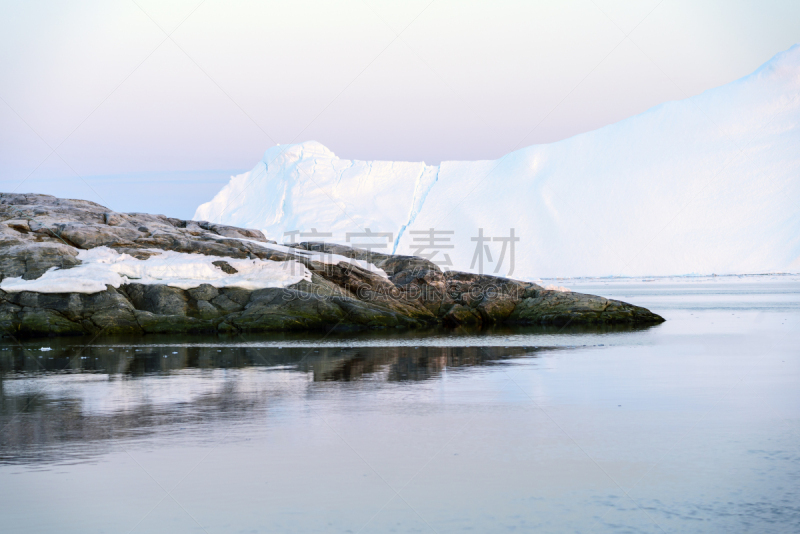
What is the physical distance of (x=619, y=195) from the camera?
184 feet

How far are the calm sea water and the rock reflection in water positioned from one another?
0.15 ft

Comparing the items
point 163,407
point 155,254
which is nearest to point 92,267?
point 155,254

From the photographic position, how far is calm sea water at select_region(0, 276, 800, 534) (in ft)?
15.8

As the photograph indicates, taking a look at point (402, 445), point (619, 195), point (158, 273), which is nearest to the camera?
point (402, 445)

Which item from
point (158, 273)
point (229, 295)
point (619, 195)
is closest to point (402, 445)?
point (229, 295)

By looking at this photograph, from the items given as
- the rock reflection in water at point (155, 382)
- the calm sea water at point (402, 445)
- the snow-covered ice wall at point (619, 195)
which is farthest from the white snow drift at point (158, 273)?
the snow-covered ice wall at point (619, 195)

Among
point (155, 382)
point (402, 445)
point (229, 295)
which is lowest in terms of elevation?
point (402, 445)

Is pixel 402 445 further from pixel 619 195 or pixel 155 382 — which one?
pixel 619 195

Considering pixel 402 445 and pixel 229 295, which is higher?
pixel 229 295

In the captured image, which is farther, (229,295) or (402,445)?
(229,295)

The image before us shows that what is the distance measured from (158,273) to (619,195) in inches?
1667

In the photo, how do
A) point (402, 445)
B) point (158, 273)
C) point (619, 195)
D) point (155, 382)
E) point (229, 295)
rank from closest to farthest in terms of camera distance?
point (402, 445) → point (155, 382) → point (158, 273) → point (229, 295) → point (619, 195)

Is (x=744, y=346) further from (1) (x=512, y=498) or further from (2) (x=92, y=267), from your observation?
(2) (x=92, y=267)

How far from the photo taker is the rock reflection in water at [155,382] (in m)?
7.14
